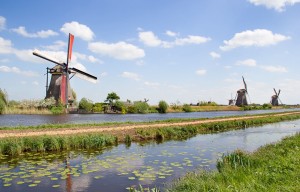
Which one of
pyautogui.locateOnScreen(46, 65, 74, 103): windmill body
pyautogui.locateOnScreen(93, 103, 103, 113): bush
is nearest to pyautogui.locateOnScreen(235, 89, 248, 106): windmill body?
pyautogui.locateOnScreen(93, 103, 103, 113): bush

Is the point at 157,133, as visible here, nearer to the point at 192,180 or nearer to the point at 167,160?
the point at 167,160

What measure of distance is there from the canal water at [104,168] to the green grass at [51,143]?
3.14 feet

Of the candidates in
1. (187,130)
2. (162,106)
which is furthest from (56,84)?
(187,130)

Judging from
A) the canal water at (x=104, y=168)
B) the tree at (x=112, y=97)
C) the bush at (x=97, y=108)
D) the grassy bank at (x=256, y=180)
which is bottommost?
the canal water at (x=104, y=168)

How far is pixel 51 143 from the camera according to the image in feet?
55.3

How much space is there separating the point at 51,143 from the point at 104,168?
18.6 feet

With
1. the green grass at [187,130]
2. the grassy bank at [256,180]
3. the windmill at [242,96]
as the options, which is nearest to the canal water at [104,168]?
the grassy bank at [256,180]

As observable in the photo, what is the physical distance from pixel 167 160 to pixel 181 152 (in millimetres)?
2510

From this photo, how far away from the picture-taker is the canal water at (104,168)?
9.94m

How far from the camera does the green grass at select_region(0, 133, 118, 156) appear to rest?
1561 cm

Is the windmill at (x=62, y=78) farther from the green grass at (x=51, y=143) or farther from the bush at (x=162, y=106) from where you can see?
the green grass at (x=51, y=143)

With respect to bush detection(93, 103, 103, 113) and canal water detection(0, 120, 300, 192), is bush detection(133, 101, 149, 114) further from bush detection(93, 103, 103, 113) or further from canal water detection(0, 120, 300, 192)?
canal water detection(0, 120, 300, 192)

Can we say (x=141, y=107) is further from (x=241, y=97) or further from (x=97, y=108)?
(x=241, y=97)

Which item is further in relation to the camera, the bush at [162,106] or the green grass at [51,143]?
the bush at [162,106]
